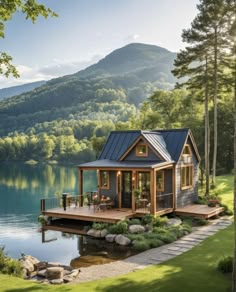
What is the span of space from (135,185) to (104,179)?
2233 millimetres

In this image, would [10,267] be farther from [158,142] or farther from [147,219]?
[158,142]

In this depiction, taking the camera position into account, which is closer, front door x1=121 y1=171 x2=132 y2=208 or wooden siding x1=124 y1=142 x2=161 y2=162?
wooden siding x1=124 y1=142 x2=161 y2=162

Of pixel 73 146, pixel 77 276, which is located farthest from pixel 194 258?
pixel 73 146

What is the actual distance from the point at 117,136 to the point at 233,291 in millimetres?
16198

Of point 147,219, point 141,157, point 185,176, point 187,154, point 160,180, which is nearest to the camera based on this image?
point 147,219

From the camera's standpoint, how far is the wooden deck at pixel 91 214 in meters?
19.4

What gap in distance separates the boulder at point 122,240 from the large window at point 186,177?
675 cm

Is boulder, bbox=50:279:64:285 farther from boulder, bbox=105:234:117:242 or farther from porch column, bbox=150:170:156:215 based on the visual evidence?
porch column, bbox=150:170:156:215

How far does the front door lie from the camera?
2210cm

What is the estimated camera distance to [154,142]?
72.2 ft

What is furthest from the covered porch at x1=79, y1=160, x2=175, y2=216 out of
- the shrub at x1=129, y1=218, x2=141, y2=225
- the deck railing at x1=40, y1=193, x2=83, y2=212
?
the deck railing at x1=40, y1=193, x2=83, y2=212

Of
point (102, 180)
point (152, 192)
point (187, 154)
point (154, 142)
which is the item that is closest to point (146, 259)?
point (152, 192)

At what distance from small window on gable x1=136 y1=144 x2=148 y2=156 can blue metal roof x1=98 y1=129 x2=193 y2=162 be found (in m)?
0.47

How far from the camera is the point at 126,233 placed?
17.9 metres
